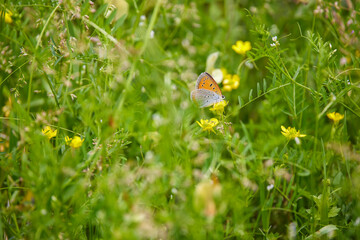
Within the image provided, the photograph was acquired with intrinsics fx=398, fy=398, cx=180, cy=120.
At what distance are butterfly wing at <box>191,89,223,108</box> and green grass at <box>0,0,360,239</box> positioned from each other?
64mm

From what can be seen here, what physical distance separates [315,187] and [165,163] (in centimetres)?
65

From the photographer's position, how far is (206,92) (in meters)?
1.47

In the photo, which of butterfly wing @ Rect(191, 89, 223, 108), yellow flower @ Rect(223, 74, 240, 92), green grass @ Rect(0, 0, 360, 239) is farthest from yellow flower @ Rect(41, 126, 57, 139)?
yellow flower @ Rect(223, 74, 240, 92)

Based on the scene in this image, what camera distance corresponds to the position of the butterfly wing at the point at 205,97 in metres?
1.44

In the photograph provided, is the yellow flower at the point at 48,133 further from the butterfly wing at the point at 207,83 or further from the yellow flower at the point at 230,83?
the yellow flower at the point at 230,83

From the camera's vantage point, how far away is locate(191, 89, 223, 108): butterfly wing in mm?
1438

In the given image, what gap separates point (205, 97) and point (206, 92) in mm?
20

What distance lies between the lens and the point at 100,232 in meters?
1.14

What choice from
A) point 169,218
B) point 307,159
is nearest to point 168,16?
point 307,159

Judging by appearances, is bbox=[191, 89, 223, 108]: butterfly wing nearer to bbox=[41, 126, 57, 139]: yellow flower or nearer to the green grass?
the green grass

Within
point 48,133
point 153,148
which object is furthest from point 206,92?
point 48,133

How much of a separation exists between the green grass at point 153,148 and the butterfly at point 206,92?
0.25 feet

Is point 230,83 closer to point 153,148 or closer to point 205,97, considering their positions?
point 205,97

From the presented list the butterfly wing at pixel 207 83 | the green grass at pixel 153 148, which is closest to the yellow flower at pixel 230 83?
the green grass at pixel 153 148
